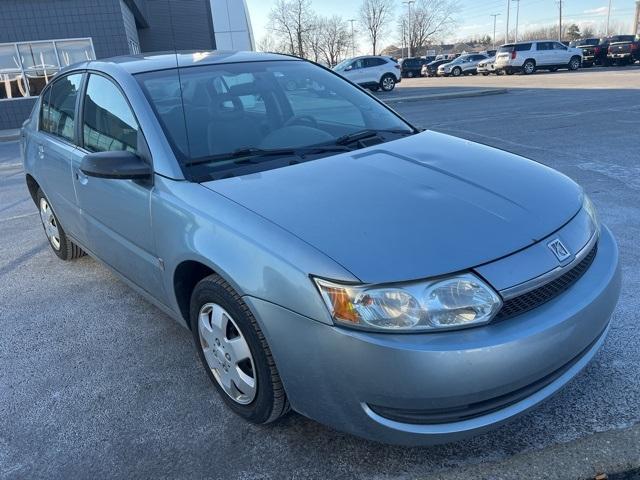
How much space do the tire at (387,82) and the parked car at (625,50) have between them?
1731 cm

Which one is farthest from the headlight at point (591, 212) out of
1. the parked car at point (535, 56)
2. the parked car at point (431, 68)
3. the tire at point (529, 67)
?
the parked car at point (431, 68)

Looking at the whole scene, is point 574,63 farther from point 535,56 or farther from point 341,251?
point 341,251

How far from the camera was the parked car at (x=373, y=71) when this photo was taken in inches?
992

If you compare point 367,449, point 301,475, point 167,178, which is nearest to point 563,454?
point 367,449

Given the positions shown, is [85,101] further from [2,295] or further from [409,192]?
Result: [409,192]

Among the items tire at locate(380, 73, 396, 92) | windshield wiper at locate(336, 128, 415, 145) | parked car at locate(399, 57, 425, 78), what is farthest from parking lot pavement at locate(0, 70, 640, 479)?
parked car at locate(399, 57, 425, 78)

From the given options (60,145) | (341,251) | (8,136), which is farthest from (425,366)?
(8,136)

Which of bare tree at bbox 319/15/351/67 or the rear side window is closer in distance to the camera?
the rear side window

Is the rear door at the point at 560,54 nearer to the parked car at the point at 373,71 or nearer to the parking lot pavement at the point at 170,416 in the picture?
the parked car at the point at 373,71

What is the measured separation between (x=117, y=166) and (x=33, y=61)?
1810 cm

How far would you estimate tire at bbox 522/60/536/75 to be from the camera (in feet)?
104

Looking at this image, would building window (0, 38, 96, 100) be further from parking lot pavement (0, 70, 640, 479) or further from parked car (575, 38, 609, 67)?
parked car (575, 38, 609, 67)

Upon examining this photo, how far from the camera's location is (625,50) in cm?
3359

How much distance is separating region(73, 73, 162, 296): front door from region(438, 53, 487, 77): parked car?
130 ft
